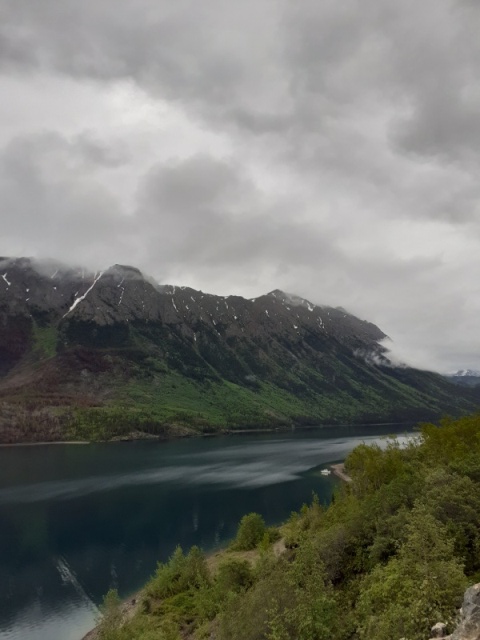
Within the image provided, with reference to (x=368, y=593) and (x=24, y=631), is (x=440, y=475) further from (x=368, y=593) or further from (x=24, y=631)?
(x=24, y=631)

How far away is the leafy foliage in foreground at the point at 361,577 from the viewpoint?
2514 cm

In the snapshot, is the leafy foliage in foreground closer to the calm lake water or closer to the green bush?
the green bush

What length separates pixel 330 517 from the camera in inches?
2413

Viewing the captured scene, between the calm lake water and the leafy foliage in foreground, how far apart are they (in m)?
15.4

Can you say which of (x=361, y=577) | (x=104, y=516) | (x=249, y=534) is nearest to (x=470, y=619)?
(x=361, y=577)

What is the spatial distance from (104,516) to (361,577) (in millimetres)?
86768

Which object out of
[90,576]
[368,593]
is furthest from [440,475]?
[90,576]

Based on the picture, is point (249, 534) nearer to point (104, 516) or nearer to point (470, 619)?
point (104, 516)

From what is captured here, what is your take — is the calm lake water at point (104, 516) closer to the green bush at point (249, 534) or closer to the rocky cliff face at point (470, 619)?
the green bush at point (249, 534)

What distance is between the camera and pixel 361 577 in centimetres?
3631

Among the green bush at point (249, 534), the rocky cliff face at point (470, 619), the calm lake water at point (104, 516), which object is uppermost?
the rocky cliff face at point (470, 619)

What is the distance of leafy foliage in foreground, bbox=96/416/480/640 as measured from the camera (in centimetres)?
2514

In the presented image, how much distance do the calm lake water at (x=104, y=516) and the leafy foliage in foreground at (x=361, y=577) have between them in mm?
15407

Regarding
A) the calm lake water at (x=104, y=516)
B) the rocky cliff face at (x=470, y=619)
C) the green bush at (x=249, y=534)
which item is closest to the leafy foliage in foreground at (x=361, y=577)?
the rocky cliff face at (x=470, y=619)
